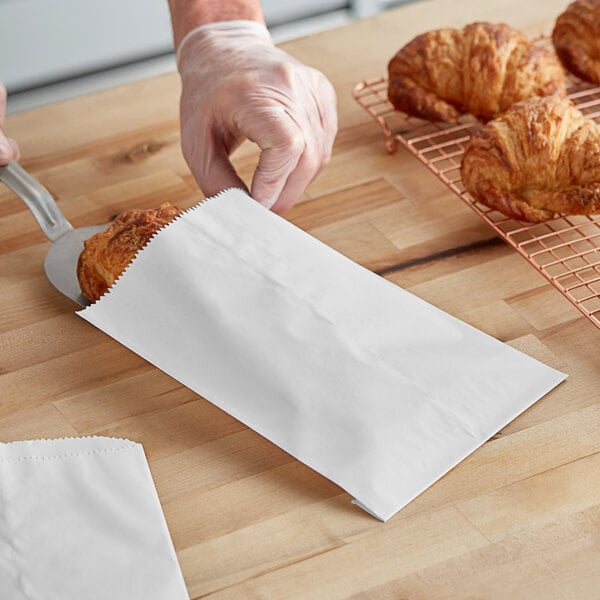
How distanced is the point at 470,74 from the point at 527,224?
0.26 meters

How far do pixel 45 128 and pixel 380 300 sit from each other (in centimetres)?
71

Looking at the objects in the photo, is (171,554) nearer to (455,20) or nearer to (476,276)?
(476,276)

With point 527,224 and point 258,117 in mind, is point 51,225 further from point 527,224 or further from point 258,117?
point 527,224

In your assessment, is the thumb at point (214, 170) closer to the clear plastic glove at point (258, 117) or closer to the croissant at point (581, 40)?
the clear plastic glove at point (258, 117)

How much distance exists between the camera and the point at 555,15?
167 cm

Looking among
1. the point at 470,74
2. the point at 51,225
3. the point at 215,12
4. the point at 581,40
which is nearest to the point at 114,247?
the point at 51,225

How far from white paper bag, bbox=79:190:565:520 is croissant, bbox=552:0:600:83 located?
1.97ft

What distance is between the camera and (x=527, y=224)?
1237 millimetres

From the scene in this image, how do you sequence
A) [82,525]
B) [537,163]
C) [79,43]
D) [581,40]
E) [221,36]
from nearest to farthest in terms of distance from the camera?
[82,525] < [537,163] < [221,36] < [581,40] < [79,43]

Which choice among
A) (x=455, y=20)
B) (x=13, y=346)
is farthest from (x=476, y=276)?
(x=455, y=20)

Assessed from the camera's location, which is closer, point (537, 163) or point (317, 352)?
point (317, 352)

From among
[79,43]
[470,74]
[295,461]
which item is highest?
[470,74]

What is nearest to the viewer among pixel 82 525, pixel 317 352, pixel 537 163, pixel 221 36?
pixel 82 525

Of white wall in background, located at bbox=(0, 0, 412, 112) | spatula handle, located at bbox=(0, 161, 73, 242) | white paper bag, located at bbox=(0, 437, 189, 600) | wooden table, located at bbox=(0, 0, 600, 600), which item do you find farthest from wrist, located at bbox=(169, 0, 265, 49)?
white wall in background, located at bbox=(0, 0, 412, 112)
